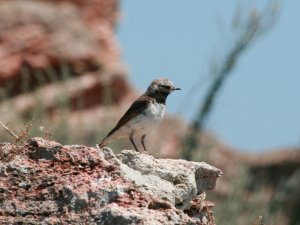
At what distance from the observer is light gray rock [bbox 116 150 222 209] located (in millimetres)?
5227

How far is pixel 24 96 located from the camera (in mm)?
18141

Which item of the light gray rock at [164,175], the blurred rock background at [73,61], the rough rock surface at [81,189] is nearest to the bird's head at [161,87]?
the light gray rock at [164,175]

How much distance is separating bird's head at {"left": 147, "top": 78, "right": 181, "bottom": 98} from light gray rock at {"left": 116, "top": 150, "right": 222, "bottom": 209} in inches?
97.1

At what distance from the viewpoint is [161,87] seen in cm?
821

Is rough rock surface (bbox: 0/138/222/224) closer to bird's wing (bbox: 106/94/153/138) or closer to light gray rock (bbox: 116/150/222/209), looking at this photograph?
light gray rock (bbox: 116/150/222/209)

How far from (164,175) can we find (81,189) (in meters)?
0.75

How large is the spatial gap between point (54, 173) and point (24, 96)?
13286mm

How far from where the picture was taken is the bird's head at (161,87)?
8.20m

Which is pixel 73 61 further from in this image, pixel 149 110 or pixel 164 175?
pixel 164 175

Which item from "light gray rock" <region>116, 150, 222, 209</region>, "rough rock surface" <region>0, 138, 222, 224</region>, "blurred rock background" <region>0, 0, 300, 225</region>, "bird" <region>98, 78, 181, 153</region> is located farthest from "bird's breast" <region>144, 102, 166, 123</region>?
"blurred rock background" <region>0, 0, 300, 225</region>

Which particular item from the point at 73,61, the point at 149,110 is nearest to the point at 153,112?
the point at 149,110

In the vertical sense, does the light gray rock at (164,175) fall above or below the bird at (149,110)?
below

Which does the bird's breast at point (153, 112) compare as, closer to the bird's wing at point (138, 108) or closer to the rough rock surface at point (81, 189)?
the bird's wing at point (138, 108)

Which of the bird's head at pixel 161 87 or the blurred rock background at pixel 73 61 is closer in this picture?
the bird's head at pixel 161 87
